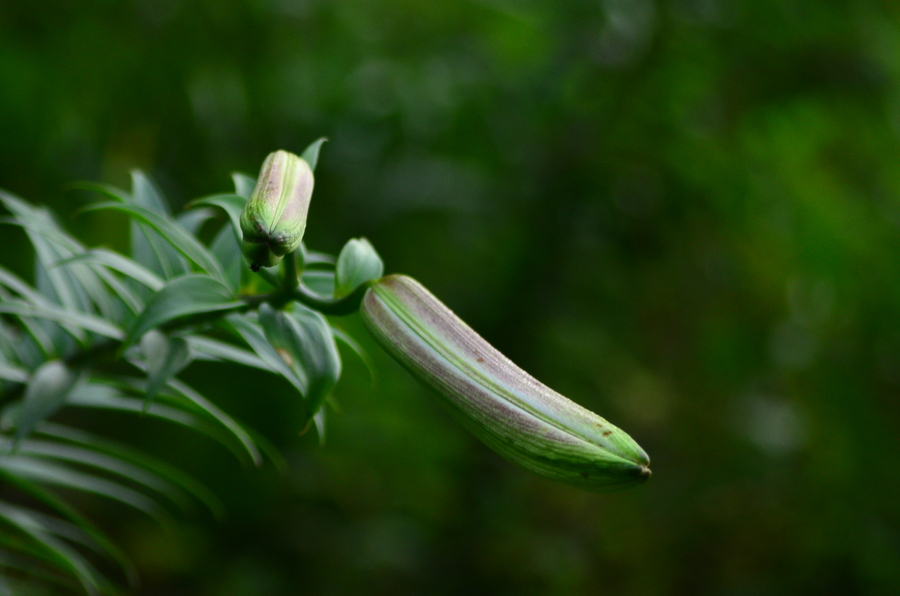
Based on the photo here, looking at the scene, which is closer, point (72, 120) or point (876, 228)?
point (72, 120)

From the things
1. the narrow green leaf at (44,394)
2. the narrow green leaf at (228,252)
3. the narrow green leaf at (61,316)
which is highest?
the narrow green leaf at (228,252)

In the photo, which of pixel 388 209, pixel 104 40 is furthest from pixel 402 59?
pixel 104 40

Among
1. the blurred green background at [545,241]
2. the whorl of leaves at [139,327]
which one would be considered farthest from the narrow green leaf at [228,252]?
the blurred green background at [545,241]

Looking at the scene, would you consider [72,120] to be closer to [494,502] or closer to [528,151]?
[528,151]

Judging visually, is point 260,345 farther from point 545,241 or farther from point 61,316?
point 545,241

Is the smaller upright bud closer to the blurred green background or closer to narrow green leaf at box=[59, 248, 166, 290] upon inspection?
narrow green leaf at box=[59, 248, 166, 290]

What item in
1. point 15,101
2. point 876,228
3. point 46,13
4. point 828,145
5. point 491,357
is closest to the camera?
point 491,357

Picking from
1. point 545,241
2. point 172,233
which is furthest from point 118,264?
point 545,241

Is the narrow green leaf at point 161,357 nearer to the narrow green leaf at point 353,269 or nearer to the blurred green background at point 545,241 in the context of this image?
the narrow green leaf at point 353,269
